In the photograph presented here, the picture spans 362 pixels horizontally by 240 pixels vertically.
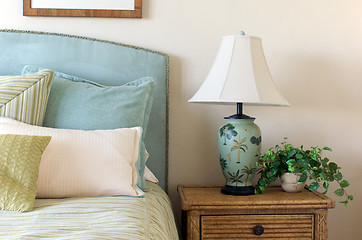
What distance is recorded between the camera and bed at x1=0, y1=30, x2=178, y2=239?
4.57 feet

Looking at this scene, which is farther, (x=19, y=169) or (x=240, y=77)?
(x=240, y=77)

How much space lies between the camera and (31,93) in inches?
72.7

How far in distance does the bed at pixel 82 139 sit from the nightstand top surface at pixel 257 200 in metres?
0.11

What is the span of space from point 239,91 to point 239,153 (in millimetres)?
262

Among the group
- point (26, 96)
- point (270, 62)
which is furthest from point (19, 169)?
point (270, 62)

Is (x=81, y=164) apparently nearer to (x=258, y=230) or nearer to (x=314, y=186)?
(x=258, y=230)

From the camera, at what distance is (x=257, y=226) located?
188cm

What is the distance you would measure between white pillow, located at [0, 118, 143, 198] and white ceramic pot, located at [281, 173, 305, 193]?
68 centimetres

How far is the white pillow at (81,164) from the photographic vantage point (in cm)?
164

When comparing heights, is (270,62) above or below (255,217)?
above

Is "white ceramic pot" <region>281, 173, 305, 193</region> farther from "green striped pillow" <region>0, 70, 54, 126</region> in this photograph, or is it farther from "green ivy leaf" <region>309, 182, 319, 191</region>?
"green striped pillow" <region>0, 70, 54, 126</region>

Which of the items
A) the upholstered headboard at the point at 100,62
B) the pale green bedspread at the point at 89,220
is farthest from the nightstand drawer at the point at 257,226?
the upholstered headboard at the point at 100,62

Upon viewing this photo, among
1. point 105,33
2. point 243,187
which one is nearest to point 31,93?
point 105,33

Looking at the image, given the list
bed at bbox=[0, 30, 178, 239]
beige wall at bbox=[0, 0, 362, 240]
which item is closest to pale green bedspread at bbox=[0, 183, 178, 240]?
bed at bbox=[0, 30, 178, 239]
